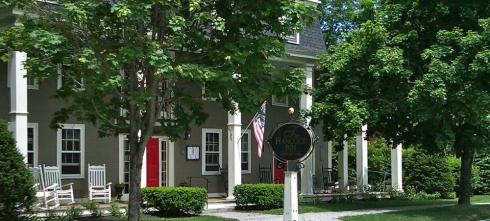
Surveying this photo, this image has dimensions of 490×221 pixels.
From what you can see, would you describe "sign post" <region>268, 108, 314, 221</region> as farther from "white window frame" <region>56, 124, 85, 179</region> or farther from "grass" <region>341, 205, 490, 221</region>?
"white window frame" <region>56, 124, 85, 179</region>

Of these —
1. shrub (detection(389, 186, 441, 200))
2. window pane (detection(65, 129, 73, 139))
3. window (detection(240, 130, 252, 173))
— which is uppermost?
window pane (detection(65, 129, 73, 139))

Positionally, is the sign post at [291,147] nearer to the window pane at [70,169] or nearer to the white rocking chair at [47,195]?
the white rocking chair at [47,195]

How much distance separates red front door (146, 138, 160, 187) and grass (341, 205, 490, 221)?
7019mm

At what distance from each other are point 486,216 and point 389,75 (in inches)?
207

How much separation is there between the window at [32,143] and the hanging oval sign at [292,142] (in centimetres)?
853

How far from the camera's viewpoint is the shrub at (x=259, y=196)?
18.7 metres

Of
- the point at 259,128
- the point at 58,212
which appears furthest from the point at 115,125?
the point at 259,128

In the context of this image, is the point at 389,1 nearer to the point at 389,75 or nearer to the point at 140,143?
the point at 389,75

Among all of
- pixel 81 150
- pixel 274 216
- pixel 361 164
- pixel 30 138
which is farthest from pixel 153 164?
pixel 361 164

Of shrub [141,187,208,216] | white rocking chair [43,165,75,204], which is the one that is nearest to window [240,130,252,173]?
shrub [141,187,208,216]

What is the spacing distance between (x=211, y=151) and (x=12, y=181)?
38.0 feet

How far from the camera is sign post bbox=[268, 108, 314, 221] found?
1306 cm

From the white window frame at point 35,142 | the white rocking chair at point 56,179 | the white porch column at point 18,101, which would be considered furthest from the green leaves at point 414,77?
the white porch column at point 18,101

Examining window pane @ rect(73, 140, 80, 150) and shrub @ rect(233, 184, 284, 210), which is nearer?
shrub @ rect(233, 184, 284, 210)
